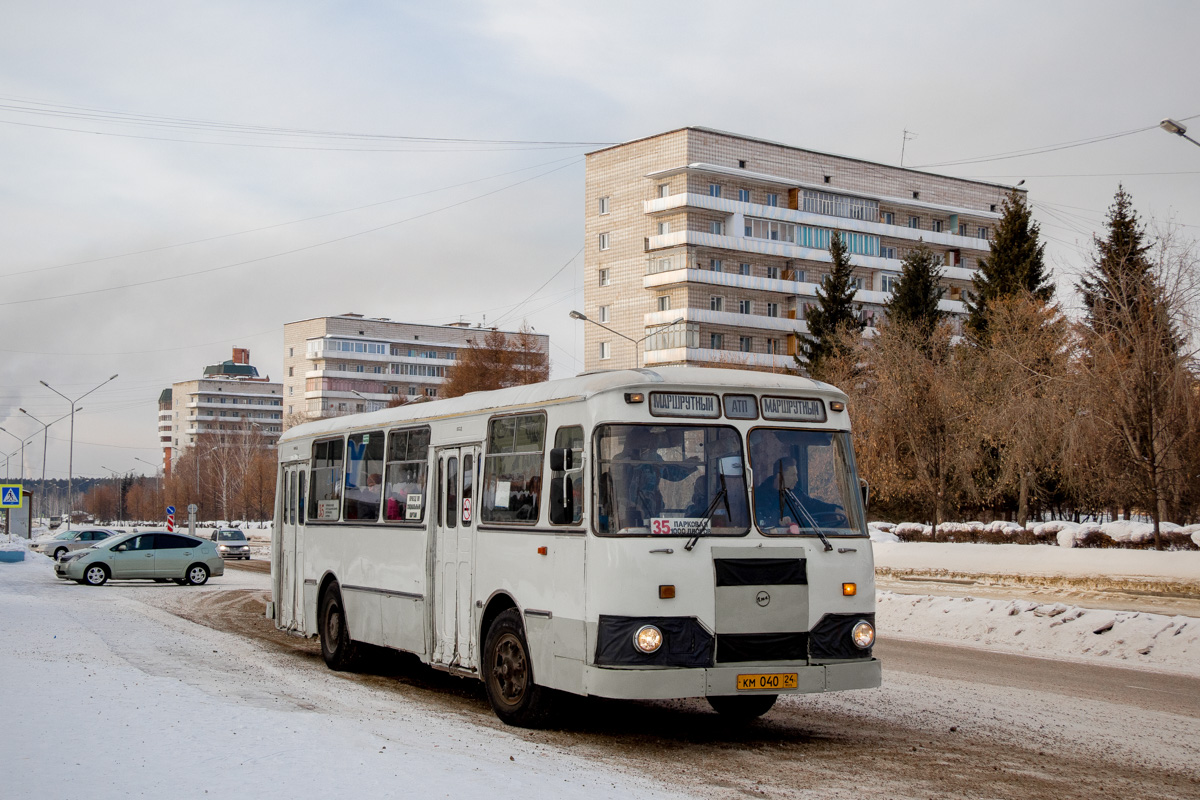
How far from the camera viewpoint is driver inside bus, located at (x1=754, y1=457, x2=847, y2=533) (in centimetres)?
952

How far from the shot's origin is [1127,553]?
28.9m

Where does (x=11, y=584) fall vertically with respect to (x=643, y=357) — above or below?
below

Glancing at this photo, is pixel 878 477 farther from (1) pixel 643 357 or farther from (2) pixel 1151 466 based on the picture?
(1) pixel 643 357

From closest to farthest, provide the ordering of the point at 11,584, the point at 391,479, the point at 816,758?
1. the point at 816,758
2. the point at 391,479
3. the point at 11,584

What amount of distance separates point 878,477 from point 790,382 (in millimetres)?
39557

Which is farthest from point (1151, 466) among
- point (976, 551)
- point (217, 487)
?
point (217, 487)

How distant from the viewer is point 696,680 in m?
8.92

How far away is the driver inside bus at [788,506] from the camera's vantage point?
→ 9.52m

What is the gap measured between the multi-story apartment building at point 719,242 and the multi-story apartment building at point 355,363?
54.6 meters

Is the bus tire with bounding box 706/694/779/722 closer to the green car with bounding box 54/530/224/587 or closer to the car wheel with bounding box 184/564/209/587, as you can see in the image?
the green car with bounding box 54/530/224/587

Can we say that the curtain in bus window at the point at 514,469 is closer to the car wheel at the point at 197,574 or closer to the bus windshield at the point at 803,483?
the bus windshield at the point at 803,483

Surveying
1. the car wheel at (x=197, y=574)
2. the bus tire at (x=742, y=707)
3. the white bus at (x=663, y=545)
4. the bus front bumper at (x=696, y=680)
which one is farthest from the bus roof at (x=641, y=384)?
the car wheel at (x=197, y=574)

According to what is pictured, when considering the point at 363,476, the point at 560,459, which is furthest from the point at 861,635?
the point at 363,476

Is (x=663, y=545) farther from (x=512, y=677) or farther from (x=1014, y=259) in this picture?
(x=1014, y=259)
